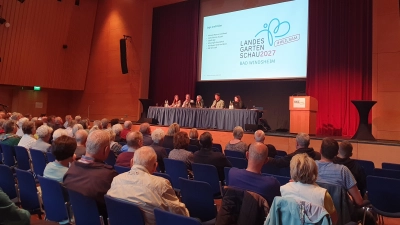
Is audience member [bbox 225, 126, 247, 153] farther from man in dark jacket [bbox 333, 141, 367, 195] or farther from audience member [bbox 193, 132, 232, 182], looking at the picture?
man in dark jacket [bbox 333, 141, 367, 195]

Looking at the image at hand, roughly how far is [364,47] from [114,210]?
27.7 ft

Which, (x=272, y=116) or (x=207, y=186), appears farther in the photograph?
(x=272, y=116)

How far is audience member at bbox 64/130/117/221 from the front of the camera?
235cm

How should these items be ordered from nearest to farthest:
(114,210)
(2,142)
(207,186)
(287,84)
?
(114,210) → (207,186) → (2,142) → (287,84)

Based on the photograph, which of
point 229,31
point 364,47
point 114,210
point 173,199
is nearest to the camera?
point 114,210

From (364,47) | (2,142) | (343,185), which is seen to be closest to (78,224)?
(343,185)

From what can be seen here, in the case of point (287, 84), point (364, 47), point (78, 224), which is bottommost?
point (78, 224)

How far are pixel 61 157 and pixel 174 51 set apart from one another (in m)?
10.3

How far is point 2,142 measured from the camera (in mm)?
4895

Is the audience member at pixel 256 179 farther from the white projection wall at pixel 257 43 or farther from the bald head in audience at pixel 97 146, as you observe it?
the white projection wall at pixel 257 43

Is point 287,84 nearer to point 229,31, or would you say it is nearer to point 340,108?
point 340,108

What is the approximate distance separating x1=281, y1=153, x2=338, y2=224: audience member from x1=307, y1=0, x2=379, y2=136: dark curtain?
23.8ft

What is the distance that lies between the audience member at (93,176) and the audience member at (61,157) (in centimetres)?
32

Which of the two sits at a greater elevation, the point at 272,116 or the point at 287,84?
the point at 287,84
